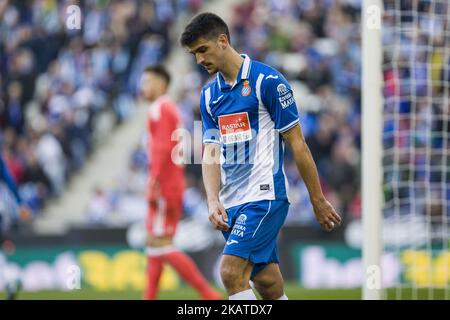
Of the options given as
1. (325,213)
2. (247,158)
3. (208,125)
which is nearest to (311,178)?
(325,213)

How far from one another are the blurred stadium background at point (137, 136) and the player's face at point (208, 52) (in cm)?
572

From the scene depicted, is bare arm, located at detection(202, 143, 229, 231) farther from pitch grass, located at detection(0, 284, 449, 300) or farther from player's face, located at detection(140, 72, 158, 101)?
pitch grass, located at detection(0, 284, 449, 300)

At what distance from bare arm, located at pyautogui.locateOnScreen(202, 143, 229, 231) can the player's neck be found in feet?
1.45

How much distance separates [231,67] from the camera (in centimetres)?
612

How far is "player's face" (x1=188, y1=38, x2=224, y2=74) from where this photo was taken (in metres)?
6.01

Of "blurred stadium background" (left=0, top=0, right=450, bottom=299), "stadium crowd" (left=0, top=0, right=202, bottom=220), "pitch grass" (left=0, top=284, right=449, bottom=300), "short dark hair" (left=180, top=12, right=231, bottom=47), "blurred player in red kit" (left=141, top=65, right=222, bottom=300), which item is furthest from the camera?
"stadium crowd" (left=0, top=0, right=202, bottom=220)

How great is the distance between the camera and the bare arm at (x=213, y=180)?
6008 mm

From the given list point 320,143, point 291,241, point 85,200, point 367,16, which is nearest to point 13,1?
point 85,200

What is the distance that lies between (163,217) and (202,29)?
13.4ft

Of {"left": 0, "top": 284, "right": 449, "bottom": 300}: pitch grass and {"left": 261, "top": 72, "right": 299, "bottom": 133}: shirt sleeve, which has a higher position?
{"left": 261, "top": 72, "right": 299, "bottom": 133}: shirt sleeve

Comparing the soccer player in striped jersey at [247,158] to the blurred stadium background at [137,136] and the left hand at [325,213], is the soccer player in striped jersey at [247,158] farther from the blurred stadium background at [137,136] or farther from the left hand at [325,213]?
the blurred stadium background at [137,136]

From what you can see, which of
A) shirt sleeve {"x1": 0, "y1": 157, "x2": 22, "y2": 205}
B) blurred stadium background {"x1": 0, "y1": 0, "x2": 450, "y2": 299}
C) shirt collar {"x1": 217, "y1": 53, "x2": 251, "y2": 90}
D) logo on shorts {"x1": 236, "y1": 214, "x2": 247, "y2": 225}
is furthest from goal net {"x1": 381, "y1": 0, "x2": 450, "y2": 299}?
logo on shorts {"x1": 236, "y1": 214, "x2": 247, "y2": 225}

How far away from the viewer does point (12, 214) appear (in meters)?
14.9

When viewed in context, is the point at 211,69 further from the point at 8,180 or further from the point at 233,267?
the point at 8,180
